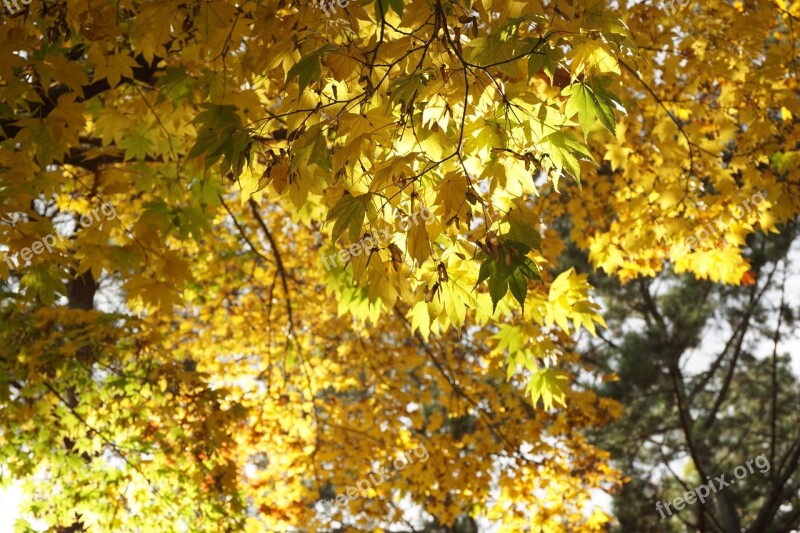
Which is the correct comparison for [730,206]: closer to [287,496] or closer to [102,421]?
[102,421]

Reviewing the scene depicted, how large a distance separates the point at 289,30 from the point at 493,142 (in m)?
0.95

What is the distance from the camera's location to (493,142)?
209 centimetres

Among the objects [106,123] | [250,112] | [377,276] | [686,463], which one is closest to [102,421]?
[106,123]
